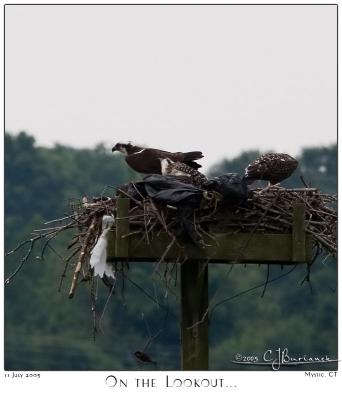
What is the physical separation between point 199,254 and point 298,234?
2.27 ft

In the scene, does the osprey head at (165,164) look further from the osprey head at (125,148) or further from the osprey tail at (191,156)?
the osprey head at (125,148)

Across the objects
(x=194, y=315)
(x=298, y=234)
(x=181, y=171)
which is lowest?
(x=194, y=315)

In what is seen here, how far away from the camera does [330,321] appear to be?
126 feet

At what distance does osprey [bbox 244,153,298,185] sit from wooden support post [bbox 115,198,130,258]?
163 cm

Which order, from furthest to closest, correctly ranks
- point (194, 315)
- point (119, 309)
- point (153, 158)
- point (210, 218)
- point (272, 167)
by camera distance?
point (119, 309), point (153, 158), point (272, 167), point (210, 218), point (194, 315)

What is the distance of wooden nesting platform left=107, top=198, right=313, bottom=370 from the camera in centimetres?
991

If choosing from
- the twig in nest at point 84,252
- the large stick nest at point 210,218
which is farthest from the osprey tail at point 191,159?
the twig in nest at point 84,252

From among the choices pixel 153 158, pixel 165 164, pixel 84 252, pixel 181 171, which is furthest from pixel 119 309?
pixel 84 252

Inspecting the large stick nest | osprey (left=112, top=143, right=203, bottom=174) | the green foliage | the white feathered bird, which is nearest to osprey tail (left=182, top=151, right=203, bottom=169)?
osprey (left=112, top=143, right=203, bottom=174)

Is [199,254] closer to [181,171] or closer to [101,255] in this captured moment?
[101,255]

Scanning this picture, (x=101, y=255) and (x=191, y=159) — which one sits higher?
(x=191, y=159)

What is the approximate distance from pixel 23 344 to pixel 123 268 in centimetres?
3114

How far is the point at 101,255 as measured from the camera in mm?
10133

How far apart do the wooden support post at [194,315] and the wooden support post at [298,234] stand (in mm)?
613
